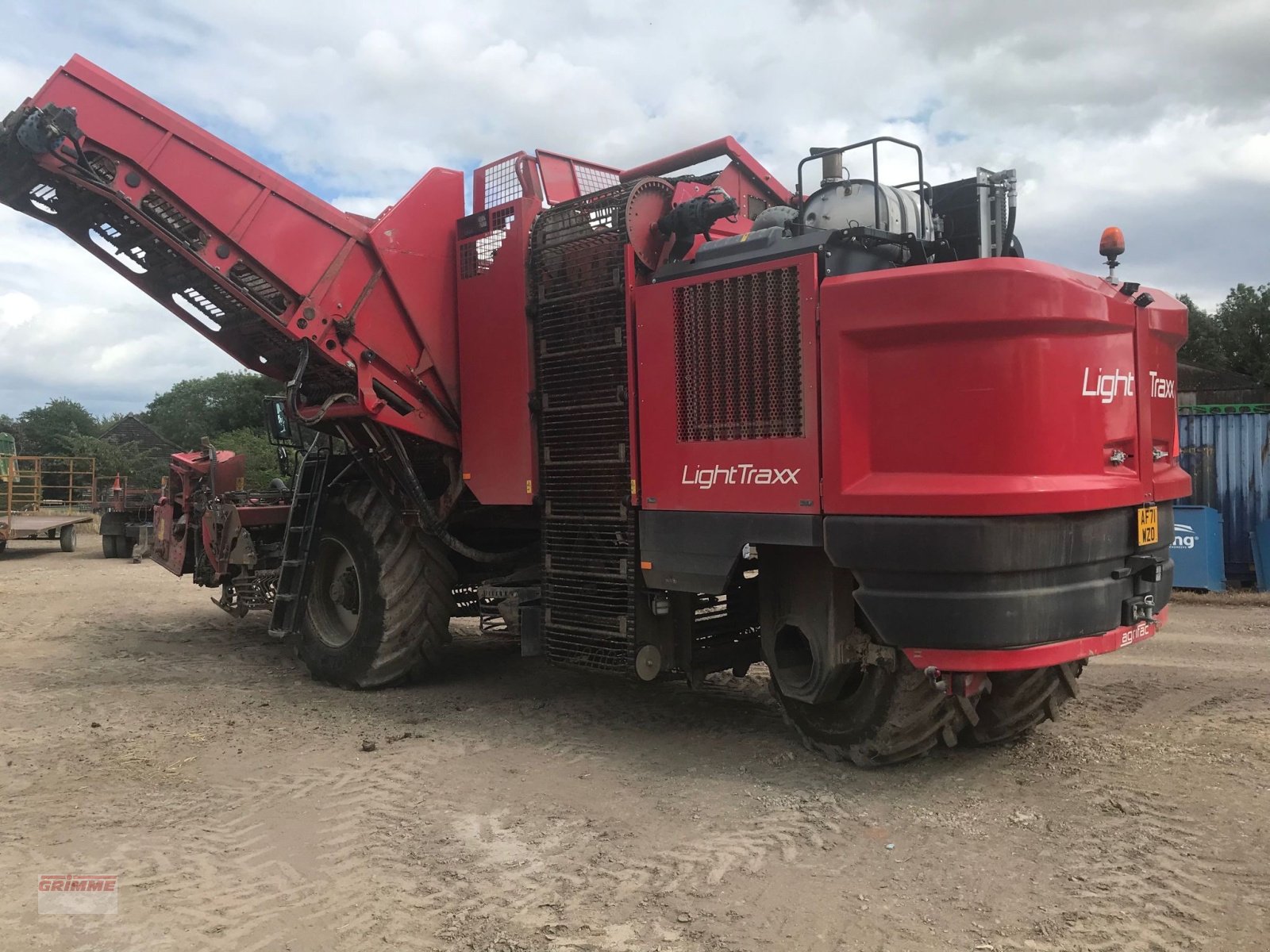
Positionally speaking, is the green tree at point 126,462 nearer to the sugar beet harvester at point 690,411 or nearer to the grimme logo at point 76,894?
the sugar beet harvester at point 690,411

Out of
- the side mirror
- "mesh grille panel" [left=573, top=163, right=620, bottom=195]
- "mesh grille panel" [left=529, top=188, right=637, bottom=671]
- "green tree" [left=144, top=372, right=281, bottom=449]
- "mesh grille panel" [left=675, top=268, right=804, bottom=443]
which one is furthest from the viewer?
"green tree" [left=144, top=372, right=281, bottom=449]

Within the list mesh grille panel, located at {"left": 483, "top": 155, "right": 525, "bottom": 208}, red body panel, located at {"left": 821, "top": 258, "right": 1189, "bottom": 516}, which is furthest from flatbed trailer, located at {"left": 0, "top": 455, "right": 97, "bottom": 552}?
red body panel, located at {"left": 821, "top": 258, "right": 1189, "bottom": 516}

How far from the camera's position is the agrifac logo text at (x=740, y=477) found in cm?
450

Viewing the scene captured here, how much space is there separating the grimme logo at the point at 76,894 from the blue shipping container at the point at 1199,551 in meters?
10.5

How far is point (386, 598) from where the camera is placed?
6664 mm

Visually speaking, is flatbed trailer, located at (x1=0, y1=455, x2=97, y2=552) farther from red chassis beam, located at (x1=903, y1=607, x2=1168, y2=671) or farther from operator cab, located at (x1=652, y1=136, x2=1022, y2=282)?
red chassis beam, located at (x1=903, y1=607, x2=1168, y2=671)

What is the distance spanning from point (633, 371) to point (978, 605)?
2188 millimetres

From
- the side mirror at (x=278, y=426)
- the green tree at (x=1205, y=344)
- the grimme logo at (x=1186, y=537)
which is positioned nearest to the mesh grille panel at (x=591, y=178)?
the side mirror at (x=278, y=426)

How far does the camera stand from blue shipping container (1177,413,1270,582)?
1123 cm

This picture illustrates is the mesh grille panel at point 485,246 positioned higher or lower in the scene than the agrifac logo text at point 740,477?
higher

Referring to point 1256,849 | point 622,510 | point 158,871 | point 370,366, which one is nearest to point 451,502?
point 370,366

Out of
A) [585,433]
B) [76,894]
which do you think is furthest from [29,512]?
[76,894]

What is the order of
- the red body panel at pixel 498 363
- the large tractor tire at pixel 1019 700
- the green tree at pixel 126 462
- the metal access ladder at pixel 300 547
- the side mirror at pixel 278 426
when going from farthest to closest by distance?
the green tree at pixel 126 462 → the side mirror at pixel 278 426 → the metal access ladder at pixel 300 547 → the red body panel at pixel 498 363 → the large tractor tire at pixel 1019 700

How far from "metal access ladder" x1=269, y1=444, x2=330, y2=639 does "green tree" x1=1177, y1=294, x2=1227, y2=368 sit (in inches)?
1481
